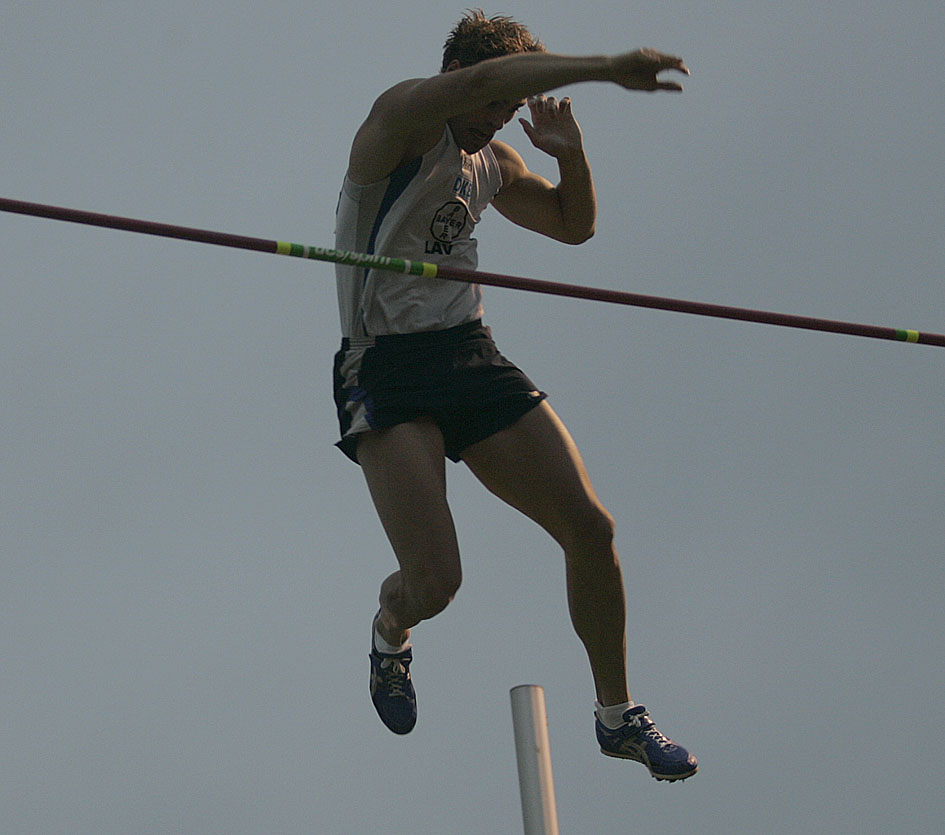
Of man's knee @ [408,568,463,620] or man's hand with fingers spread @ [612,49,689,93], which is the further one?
man's knee @ [408,568,463,620]

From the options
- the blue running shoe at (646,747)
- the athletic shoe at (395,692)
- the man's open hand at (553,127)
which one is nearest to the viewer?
the blue running shoe at (646,747)

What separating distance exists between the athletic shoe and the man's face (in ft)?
6.07

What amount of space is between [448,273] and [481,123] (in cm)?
55

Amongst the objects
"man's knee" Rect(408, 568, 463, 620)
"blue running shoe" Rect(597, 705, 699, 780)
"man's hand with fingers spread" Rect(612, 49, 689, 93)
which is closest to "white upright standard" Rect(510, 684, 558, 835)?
"man's knee" Rect(408, 568, 463, 620)

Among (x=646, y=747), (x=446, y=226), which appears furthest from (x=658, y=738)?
(x=446, y=226)

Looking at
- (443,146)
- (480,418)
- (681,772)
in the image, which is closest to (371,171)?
(443,146)

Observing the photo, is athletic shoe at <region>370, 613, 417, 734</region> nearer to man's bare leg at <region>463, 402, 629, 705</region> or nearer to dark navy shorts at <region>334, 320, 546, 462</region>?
man's bare leg at <region>463, 402, 629, 705</region>

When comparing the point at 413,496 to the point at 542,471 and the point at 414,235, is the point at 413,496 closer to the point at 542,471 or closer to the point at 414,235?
the point at 542,471

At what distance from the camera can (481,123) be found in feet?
25.2

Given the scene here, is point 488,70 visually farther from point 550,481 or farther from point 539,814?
Answer: point 539,814

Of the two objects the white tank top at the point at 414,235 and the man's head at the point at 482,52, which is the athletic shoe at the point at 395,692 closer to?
the white tank top at the point at 414,235

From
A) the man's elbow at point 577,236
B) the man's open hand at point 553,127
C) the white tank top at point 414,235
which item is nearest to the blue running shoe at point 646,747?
the white tank top at point 414,235

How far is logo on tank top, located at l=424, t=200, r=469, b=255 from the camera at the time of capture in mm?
7777

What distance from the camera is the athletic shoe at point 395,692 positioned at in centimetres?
829
